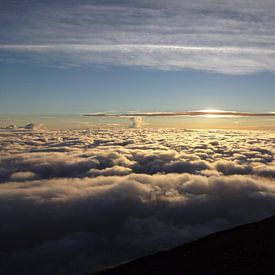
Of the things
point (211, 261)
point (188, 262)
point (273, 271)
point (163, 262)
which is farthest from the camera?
point (163, 262)

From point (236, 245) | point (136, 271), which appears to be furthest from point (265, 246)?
point (136, 271)

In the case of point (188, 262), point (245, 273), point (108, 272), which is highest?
point (245, 273)

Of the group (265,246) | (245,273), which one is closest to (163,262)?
(265,246)

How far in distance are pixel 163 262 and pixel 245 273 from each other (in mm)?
79615

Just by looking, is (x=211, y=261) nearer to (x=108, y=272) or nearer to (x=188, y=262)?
(x=188, y=262)

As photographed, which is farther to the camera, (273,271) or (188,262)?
(188,262)

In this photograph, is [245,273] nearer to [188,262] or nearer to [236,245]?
[188,262]

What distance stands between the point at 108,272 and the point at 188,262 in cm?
5120

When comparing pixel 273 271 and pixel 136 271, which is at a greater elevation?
pixel 273 271

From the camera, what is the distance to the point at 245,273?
4781 inches

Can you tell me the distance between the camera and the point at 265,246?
543 ft

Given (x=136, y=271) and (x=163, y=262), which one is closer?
(x=136, y=271)

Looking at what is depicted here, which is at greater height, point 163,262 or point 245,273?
point 245,273

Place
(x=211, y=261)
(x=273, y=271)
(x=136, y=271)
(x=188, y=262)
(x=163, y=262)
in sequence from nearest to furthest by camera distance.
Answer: (x=273, y=271), (x=211, y=261), (x=188, y=262), (x=136, y=271), (x=163, y=262)
